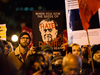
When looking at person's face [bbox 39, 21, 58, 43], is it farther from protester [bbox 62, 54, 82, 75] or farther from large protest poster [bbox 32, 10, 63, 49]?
protester [bbox 62, 54, 82, 75]

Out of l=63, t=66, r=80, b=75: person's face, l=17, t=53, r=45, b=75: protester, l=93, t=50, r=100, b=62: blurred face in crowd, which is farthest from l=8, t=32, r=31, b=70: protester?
l=93, t=50, r=100, b=62: blurred face in crowd

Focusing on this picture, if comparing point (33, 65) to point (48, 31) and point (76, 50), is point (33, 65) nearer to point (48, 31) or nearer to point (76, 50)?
point (76, 50)

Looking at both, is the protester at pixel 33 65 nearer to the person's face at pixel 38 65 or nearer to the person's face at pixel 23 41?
the person's face at pixel 38 65

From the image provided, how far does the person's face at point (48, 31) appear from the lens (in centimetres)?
397

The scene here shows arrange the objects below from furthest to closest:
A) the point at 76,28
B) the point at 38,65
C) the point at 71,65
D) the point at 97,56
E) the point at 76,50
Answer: the point at 76,28, the point at 76,50, the point at 97,56, the point at 38,65, the point at 71,65

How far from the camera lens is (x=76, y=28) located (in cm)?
489

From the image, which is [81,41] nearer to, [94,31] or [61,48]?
[94,31]

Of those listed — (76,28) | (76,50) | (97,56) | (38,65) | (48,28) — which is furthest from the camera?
(76,28)

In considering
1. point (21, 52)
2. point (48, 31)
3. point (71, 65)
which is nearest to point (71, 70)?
point (71, 65)

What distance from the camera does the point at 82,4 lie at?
3393 millimetres

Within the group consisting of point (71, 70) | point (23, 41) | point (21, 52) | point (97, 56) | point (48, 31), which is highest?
point (48, 31)

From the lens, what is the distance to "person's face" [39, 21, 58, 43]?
3973 millimetres

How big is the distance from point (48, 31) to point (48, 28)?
0.25 ft

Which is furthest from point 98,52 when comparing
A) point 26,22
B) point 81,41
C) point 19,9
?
Result: point 19,9
